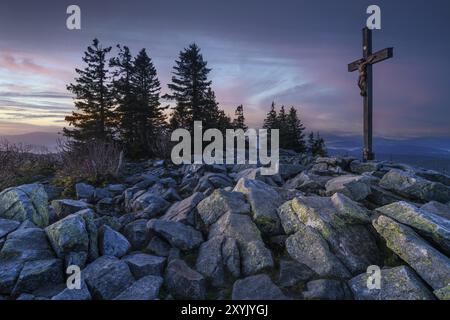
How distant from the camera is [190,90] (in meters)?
29.2

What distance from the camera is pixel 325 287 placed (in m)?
4.26

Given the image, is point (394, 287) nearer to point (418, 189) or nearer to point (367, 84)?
point (418, 189)

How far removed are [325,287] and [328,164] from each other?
6.13 m

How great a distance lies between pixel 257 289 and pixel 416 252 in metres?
2.28

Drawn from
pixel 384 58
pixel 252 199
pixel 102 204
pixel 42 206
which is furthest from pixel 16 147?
pixel 384 58

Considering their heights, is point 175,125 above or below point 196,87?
below

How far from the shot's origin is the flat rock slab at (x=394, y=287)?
159 inches

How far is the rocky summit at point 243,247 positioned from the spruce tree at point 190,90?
22.1 metres

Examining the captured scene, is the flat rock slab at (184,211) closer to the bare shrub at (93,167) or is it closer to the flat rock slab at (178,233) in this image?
the flat rock slab at (178,233)

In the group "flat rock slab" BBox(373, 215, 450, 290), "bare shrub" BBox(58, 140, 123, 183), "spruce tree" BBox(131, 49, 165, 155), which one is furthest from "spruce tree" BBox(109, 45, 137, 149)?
"flat rock slab" BBox(373, 215, 450, 290)

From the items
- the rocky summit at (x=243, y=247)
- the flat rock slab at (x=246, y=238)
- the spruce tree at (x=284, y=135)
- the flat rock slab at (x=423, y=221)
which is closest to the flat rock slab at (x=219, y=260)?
the rocky summit at (x=243, y=247)
